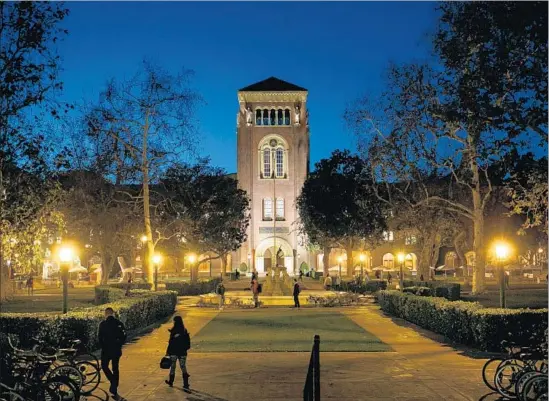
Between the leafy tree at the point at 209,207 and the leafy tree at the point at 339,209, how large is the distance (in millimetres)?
7535

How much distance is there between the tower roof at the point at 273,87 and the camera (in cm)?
8925

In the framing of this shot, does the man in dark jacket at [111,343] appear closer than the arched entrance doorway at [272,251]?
Yes

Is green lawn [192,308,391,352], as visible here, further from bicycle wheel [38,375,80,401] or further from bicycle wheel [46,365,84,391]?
bicycle wheel [38,375,80,401]

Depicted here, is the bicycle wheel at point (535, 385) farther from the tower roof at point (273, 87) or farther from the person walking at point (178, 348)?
the tower roof at point (273, 87)

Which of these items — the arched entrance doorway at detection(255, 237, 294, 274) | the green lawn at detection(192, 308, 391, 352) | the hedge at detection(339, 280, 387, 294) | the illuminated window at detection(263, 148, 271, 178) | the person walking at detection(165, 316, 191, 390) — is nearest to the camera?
the person walking at detection(165, 316, 191, 390)

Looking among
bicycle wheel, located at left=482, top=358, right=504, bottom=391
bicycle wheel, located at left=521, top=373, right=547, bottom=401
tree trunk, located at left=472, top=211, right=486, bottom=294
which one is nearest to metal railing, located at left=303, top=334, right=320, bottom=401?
bicycle wheel, located at left=521, top=373, right=547, bottom=401

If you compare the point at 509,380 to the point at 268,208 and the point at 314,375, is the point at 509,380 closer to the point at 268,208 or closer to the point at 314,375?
the point at 314,375

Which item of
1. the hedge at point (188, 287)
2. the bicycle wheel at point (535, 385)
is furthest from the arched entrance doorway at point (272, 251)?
the bicycle wheel at point (535, 385)

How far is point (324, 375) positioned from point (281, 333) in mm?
9059

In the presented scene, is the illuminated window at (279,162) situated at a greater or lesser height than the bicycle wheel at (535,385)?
greater

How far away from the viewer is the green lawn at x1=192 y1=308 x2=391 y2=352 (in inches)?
774

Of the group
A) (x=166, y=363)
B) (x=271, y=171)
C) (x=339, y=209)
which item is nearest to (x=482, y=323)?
(x=166, y=363)

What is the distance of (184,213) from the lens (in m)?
57.7

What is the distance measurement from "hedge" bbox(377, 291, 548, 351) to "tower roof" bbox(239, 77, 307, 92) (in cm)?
6673
